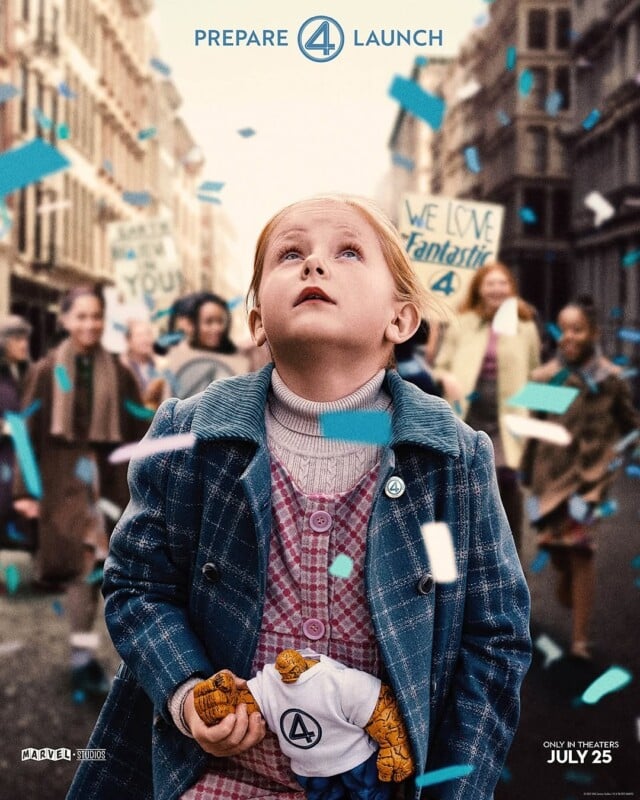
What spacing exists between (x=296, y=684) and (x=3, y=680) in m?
3.02

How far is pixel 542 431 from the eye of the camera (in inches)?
170

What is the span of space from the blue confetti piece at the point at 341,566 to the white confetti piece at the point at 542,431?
2906 mm

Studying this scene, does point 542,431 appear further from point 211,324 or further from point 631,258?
point 211,324

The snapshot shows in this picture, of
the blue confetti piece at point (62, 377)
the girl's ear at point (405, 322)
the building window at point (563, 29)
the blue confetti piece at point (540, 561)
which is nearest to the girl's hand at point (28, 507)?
the blue confetti piece at point (62, 377)

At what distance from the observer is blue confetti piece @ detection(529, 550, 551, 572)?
4359 mm

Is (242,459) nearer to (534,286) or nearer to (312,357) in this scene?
(312,357)

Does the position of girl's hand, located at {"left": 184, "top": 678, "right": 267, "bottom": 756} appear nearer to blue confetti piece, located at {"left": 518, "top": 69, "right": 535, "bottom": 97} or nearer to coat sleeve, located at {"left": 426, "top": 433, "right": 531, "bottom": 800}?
coat sleeve, located at {"left": 426, "top": 433, "right": 531, "bottom": 800}

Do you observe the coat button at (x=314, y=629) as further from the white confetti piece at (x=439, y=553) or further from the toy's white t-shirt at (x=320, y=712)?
the white confetti piece at (x=439, y=553)

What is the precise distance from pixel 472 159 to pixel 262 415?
2661 mm

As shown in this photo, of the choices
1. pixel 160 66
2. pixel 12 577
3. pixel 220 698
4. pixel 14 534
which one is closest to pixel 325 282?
pixel 220 698

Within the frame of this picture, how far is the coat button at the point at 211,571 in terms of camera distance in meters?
1.32

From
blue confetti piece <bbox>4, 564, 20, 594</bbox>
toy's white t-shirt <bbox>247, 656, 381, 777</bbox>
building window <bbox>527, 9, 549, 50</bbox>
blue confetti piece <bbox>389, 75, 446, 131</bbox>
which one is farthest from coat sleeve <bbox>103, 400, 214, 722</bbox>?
blue confetti piece <bbox>4, 564, 20, 594</bbox>

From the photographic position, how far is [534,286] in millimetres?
4156

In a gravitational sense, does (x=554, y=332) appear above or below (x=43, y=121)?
below
